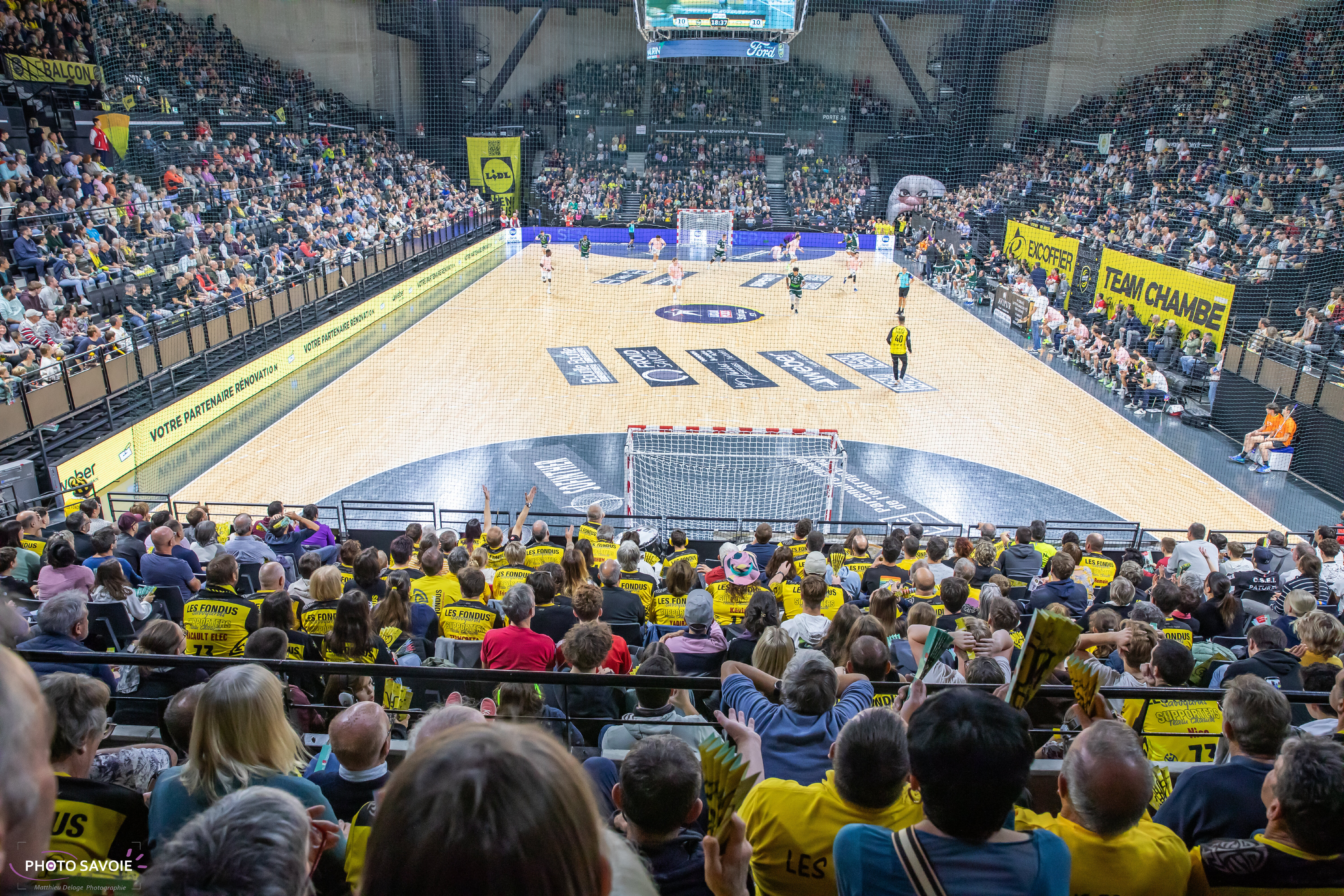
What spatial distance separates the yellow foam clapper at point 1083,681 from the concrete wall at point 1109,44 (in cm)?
2706

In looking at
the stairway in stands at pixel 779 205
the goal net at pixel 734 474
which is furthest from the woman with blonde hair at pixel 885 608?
the stairway in stands at pixel 779 205

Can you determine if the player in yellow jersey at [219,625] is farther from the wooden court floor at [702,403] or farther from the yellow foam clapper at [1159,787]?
the wooden court floor at [702,403]

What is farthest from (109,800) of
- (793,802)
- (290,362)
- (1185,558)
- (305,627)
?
(290,362)

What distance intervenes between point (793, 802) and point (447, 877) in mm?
1444

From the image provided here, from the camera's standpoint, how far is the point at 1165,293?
709 inches

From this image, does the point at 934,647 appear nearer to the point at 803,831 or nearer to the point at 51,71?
the point at 803,831

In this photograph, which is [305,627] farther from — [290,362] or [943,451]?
[290,362]

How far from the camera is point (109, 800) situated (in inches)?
88.5

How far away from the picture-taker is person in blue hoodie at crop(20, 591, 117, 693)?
13.5 ft

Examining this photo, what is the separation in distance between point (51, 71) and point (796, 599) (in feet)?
62.8

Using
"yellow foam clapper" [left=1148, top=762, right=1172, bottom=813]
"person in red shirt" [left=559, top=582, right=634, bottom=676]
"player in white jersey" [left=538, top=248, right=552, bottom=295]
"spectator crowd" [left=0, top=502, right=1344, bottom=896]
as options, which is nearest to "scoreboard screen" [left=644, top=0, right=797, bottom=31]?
"player in white jersey" [left=538, top=248, right=552, bottom=295]

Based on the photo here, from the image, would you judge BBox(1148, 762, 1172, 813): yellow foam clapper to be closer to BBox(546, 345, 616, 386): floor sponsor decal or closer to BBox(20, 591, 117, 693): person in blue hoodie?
BBox(20, 591, 117, 693): person in blue hoodie

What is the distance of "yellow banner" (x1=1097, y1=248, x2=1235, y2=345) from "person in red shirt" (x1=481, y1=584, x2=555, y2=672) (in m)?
15.8

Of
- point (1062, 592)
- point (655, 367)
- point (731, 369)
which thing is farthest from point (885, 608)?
point (655, 367)
